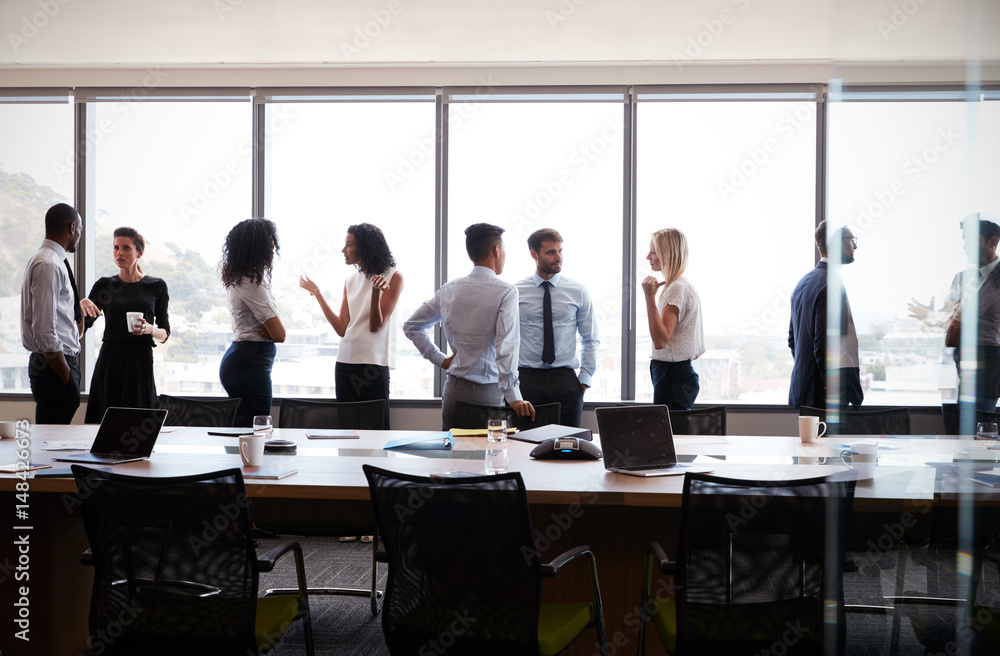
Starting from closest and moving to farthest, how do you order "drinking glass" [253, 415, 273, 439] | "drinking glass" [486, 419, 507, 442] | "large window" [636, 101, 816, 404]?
1. "drinking glass" [486, 419, 507, 442]
2. "drinking glass" [253, 415, 273, 439]
3. "large window" [636, 101, 816, 404]

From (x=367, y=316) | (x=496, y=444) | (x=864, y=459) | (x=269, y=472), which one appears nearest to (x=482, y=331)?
(x=496, y=444)

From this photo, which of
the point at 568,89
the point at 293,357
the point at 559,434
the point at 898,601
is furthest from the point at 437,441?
the point at 568,89

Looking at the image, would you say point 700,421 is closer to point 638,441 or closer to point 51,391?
point 638,441

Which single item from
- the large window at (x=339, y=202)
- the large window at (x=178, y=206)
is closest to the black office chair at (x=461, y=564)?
the large window at (x=339, y=202)

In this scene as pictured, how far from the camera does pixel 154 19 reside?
4.60m

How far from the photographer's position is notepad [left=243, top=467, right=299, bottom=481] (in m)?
2.31

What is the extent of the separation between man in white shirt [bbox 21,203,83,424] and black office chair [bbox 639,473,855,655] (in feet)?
11.6

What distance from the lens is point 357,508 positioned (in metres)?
2.48

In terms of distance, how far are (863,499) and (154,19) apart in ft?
17.0

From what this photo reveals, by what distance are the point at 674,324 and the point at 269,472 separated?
8.21 feet

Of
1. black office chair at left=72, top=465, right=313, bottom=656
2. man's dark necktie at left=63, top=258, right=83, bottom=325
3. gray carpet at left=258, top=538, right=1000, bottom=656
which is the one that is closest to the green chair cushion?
black office chair at left=72, top=465, right=313, bottom=656

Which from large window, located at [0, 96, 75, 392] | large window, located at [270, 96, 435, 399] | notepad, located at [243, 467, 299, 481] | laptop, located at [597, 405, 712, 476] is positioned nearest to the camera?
notepad, located at [243, 467, 299, 481]

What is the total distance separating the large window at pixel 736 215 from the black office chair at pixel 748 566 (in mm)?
3810

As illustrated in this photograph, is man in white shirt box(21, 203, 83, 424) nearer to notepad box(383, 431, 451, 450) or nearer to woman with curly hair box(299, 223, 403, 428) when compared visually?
woman with curly hair box(299, 223, 403, 428)
